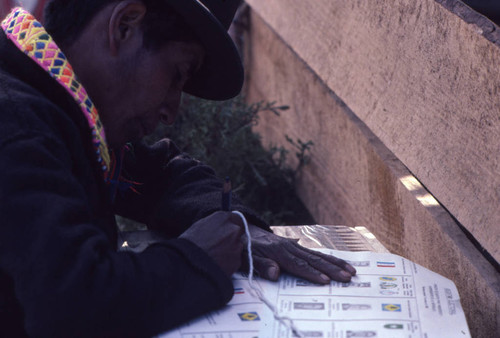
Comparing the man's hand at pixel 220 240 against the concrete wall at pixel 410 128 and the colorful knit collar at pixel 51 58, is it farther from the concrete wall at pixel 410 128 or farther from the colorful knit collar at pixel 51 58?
the concrete wall at pixel 410 128

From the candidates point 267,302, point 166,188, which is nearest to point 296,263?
point 267,302

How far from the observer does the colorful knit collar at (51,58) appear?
144 centimetres

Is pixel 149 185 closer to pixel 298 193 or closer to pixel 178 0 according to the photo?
pixel 178 0

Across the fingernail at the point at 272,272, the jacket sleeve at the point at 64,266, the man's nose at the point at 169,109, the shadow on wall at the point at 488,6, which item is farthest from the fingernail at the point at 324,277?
the shadow on wall at the point at 488,6

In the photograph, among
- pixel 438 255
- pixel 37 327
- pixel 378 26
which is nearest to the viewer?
pixel 37 327

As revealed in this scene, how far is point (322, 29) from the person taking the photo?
2.61 metres

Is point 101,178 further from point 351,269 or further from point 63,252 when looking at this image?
point 351,269

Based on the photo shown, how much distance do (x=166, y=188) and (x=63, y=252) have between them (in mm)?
822

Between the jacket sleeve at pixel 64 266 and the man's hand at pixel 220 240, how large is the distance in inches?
5.1

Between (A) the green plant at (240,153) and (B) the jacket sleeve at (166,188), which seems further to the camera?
(A) the green plant at (240,153)

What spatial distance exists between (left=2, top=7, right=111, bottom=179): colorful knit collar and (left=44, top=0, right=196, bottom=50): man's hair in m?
0.07

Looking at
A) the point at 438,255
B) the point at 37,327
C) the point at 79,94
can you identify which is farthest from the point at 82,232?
the point at 438,255

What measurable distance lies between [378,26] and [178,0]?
837 millimetres

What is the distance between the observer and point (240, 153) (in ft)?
10.5
